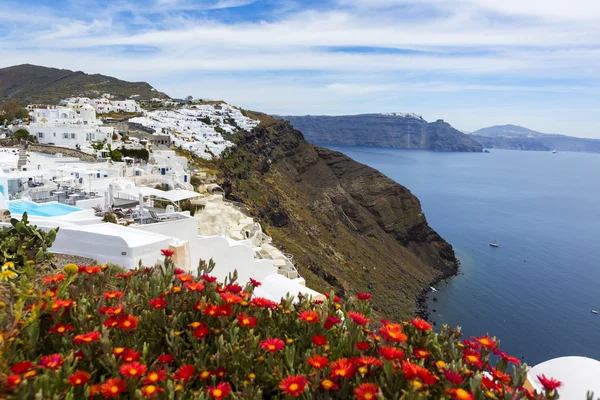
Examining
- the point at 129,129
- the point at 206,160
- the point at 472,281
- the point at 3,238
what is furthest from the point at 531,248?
the point at 3,238

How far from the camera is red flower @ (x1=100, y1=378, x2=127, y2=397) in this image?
8.78 ft

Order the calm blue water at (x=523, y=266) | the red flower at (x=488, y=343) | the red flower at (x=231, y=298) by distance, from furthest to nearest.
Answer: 1. the calm blue water at (x=523, y=266)
2. the red flower at (x=231, y=298)
3. the red flower at (x=488, y=343)

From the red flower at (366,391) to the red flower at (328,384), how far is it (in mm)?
151

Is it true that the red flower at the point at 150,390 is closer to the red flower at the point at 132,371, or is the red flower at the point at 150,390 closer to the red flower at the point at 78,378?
the red flower at the point at 132,371

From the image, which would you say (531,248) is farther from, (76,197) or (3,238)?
(3,238)

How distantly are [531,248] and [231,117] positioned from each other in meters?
53.5

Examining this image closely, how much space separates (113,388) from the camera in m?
2.70

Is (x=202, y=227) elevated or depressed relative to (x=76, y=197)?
depressed

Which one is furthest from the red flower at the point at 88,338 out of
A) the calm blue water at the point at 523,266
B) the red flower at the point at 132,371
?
the calm blue water at the point at 523,266

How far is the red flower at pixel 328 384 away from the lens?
2.77 m

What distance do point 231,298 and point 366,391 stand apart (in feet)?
4.99

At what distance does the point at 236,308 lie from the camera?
12.9 ft

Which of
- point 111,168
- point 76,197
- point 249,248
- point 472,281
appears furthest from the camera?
point 472,281

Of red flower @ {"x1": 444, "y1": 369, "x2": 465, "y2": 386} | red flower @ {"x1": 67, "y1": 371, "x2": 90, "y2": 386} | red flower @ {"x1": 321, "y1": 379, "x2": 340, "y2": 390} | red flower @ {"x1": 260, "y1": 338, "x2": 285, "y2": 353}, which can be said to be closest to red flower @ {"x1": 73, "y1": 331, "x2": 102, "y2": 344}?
red flower @ {"x1": 67, "y1": 371, "x2": 90, "y2": 386}
